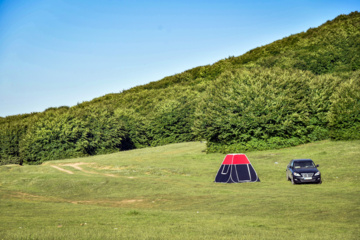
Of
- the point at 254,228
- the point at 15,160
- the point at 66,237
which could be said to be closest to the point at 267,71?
the point at 254,228

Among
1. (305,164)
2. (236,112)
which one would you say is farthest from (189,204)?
(236,112)

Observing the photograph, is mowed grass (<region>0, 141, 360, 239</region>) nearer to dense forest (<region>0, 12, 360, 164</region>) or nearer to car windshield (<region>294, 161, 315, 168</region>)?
car windshield (<region>294, 161, 315, 168</region>)

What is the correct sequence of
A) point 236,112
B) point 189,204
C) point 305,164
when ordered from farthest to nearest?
1. point 236,112
2. point 305,164
3. point 189,204

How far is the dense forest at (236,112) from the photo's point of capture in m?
58.1

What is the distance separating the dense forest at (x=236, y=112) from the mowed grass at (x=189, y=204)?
6079 millimetres

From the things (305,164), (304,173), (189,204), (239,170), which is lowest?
(189,204)

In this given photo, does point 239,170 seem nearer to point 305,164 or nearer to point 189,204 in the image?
point 305,164

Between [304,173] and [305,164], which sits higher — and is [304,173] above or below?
below

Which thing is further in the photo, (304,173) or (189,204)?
(304,173)

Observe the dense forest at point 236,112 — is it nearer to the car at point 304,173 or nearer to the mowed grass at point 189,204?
the mowed grass at point 189,204

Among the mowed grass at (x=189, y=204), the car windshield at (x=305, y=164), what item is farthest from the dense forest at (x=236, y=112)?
the car windshield at (x=305, y=164)

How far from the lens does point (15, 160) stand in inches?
3580

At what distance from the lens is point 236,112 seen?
199 ft

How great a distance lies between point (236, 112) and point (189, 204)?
36151mm
